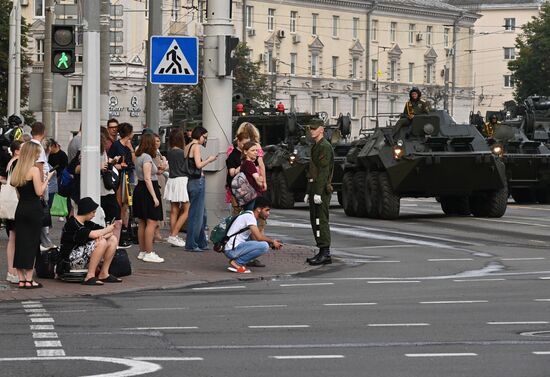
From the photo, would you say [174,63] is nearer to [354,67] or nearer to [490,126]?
[490,126]

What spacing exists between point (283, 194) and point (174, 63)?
16333mm

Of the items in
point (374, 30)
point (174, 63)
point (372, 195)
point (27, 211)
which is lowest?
point (372, 195)

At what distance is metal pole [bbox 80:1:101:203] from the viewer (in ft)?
65.2

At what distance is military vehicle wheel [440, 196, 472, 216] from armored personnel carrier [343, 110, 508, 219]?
504 millimetres

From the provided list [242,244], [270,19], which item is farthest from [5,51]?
[242,244]

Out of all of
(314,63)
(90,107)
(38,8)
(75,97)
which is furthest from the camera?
(314,63)

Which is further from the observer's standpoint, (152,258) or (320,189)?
(152,258)

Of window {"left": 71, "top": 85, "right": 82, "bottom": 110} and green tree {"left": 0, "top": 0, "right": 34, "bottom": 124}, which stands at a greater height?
green tree {"left": 0, "top": 0, "right": 34, "bottom": 124}

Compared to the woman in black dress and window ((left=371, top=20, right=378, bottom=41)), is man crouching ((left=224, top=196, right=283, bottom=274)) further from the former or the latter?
window ((left=371, top=20, right=378, bottom=41))

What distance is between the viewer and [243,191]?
20891 millimetres

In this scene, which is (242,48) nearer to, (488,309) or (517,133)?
(517,133)

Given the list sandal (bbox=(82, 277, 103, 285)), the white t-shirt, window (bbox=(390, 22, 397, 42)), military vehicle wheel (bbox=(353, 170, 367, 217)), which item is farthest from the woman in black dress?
window (bbox=(390, 22, 397, 42))

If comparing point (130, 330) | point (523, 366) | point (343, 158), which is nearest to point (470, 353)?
point (523, 366)

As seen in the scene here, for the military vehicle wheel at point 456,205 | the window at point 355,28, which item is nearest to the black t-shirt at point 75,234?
the military vehicle wheel at point 456,205
